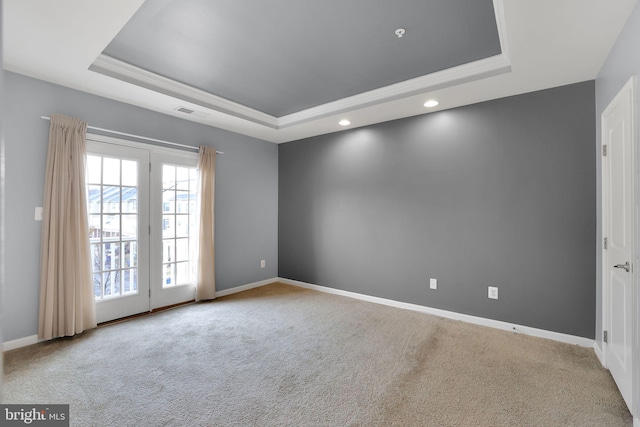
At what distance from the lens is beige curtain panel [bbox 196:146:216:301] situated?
4.37m

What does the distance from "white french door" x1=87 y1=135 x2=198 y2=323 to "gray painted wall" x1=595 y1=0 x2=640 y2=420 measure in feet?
14.3

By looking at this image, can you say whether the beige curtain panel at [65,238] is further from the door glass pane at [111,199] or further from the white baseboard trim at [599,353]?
the white baseboard trim at [599,353]

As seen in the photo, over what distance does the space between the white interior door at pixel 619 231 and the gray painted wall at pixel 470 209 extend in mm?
418

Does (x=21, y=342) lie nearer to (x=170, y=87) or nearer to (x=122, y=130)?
(x=122, y=130)

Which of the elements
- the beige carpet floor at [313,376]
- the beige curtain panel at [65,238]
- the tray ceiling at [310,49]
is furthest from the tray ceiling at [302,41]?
the beige carpet floor at [313,376]

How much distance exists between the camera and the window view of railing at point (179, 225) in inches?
162

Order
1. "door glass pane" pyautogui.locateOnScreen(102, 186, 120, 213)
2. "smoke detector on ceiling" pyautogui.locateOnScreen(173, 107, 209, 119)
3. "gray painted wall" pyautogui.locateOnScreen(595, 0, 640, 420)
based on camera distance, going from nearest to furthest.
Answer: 1. "gray painted wall" pyautogui.locateOnScreen(595, 0, 640, 420)
2. "door glass pane" pyautogui.locateOnScreen(102, 186, 120, 213)
3. "smoke detector on ceiling" pyautogui.locateOnScreen(173, 107, 209, 119)

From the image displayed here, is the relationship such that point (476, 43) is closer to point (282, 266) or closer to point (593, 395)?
point (593, 395)

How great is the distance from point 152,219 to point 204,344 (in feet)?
5.71

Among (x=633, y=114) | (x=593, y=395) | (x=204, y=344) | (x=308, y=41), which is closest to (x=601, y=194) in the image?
(x=633, y=114)

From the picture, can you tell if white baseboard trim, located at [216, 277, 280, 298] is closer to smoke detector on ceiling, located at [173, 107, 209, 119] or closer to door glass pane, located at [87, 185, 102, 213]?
door glass pane, located at [87, 185, 102, 213]

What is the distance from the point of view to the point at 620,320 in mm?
2326

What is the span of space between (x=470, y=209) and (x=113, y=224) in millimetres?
4017

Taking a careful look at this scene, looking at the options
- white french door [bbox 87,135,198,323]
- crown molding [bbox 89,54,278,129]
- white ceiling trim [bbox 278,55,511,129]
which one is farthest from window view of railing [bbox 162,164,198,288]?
white ceiling trim [bbox 278,55,511,129]
